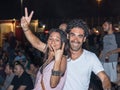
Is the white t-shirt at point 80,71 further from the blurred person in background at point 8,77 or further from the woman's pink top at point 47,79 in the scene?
the blurred person in background at point 8,77

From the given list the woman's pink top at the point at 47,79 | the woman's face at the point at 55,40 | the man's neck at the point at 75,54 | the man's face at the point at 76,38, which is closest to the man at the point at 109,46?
the man's neck at the point at 75,54

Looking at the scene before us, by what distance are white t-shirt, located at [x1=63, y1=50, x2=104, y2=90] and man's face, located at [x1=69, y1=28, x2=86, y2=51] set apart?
148 mm

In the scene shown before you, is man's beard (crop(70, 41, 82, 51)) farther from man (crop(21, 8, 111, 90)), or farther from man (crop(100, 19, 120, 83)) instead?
man (crop(100, 19, 120, 83))

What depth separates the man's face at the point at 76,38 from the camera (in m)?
3.55

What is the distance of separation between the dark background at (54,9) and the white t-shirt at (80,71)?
20990mm

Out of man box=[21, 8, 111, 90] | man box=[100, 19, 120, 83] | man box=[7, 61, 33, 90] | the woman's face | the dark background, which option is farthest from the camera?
the dark background

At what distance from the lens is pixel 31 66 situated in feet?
31.3

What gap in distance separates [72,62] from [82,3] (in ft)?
77.7

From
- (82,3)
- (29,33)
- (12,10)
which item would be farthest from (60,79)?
(82,3)

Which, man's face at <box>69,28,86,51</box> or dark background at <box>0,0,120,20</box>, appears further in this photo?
dark background at <box>0,0,120,20</box>

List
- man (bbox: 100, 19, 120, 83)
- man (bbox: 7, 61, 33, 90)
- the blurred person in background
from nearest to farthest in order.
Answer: man (bbox: 7, 61, 33, 90) → the blurred person in background → man (bbox: 100, 19, 120, 83)

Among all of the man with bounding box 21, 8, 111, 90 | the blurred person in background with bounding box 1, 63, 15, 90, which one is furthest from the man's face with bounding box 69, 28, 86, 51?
the blurred person in background with bounding box 1, 63, 15, 90

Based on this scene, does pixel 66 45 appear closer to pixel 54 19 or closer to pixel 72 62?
pixel 72 62

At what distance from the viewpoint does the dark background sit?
82.5ft
